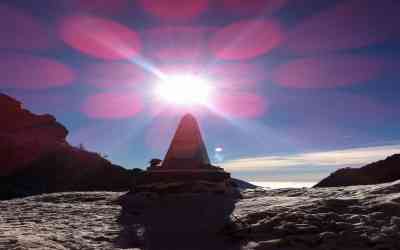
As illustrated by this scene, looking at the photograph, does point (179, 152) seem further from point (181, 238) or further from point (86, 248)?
point (86, 248)

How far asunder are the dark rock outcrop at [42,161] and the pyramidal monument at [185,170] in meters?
33.9

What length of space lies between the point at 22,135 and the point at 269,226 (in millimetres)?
64707

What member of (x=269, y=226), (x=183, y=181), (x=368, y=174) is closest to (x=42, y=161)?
(x=368, y=174)

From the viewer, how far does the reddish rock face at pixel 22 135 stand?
63688 millimetres

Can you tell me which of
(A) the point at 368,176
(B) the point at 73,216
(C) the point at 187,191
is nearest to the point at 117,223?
(B) the point at 73,216

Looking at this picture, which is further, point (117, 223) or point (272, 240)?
point (117, 223)

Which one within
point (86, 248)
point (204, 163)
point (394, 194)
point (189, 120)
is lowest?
point (86, 248)

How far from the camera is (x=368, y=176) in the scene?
41656 mm

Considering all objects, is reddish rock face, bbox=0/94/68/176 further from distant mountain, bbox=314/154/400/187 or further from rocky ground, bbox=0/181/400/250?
rocky ground, bbox=0/181/400/250

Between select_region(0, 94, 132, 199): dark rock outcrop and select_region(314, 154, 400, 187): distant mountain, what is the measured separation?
2595 centimetres

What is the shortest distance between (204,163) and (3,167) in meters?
50.4

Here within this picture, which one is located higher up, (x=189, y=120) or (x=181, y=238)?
(x=189, y=120)

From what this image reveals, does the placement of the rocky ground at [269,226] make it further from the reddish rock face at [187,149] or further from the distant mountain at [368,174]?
the distant mountain at [368,174]

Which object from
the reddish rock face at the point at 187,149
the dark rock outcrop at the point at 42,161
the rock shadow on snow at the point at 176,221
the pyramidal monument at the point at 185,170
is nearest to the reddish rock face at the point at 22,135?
the dark rock outcrop at the point at 42,161
